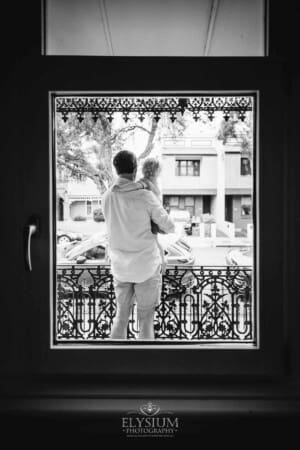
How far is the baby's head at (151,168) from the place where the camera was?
190 centimetres

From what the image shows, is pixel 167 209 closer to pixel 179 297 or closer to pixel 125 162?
pixel 125 162

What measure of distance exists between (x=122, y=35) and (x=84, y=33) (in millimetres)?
86

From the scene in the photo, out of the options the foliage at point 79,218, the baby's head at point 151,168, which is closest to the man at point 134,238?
the baby's head at point 151,168

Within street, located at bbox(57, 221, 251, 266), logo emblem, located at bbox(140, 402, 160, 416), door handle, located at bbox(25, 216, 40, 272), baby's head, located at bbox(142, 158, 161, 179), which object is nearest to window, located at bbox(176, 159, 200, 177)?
baby's head, located at bbox(142, 158, 161, 179)

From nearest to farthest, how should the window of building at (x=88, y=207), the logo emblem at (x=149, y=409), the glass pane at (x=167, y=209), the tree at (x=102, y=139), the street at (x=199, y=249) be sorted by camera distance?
1. the logo emblem at (x=149, y=409)
2. the glass pane at (x=167, y=209)
3. the tree at (x=102, y=139)
4. the street at (x=199, y=249)
5. the window of building at (x=88, y=207)

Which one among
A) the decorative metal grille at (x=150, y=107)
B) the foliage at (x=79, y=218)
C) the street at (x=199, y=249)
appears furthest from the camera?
the street at (x=199, y=249)

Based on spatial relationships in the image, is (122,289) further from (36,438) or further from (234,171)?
(36,438)

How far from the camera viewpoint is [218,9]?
0.93m

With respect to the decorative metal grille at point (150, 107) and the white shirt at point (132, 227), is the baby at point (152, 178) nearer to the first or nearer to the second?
the white shirt at point (132, 227)

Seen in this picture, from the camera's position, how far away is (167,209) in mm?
1906

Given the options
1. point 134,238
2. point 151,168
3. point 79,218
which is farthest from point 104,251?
point 79,218

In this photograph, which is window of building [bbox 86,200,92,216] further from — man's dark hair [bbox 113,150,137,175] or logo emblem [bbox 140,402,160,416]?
logo emblem [bbox 140,402,160,416]

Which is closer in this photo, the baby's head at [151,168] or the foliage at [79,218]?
the foliage at [79,218]

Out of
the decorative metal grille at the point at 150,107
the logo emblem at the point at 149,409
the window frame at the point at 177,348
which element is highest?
the decorative metal grille at the point at 150,107
